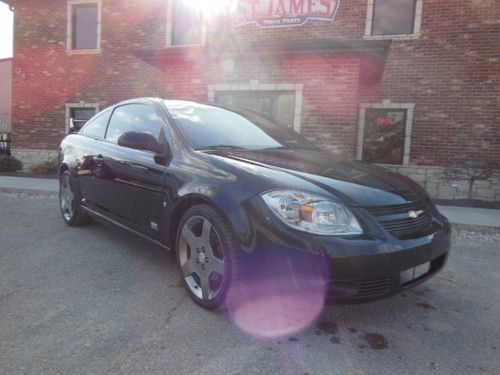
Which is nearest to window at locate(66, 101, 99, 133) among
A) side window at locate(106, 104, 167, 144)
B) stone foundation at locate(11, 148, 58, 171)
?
stone foundation at locate(11, 148, 58, 171)

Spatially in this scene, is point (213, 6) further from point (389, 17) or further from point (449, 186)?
point (449, 186)

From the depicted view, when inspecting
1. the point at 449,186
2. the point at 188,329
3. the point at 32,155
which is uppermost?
the point at 449,186

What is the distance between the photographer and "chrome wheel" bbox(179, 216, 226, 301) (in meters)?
2.63

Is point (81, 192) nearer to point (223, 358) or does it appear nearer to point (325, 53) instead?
point (223, 358)

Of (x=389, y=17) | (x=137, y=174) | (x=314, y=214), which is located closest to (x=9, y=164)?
(x=137, y=174)

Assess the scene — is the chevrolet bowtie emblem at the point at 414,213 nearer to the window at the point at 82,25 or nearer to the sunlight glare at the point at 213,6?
the sunlight glare at the point at 213,6

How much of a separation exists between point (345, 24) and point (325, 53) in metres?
1.51

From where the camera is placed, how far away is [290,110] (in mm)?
9594

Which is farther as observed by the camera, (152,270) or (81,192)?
(81,192)

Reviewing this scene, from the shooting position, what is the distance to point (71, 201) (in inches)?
193

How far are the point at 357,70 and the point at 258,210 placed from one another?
24.1 feet

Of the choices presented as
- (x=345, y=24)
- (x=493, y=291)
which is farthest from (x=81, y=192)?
(x=345, y=24)

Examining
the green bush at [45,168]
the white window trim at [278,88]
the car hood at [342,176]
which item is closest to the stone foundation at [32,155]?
the green bush at [45,168]

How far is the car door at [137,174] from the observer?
3.20 metres
